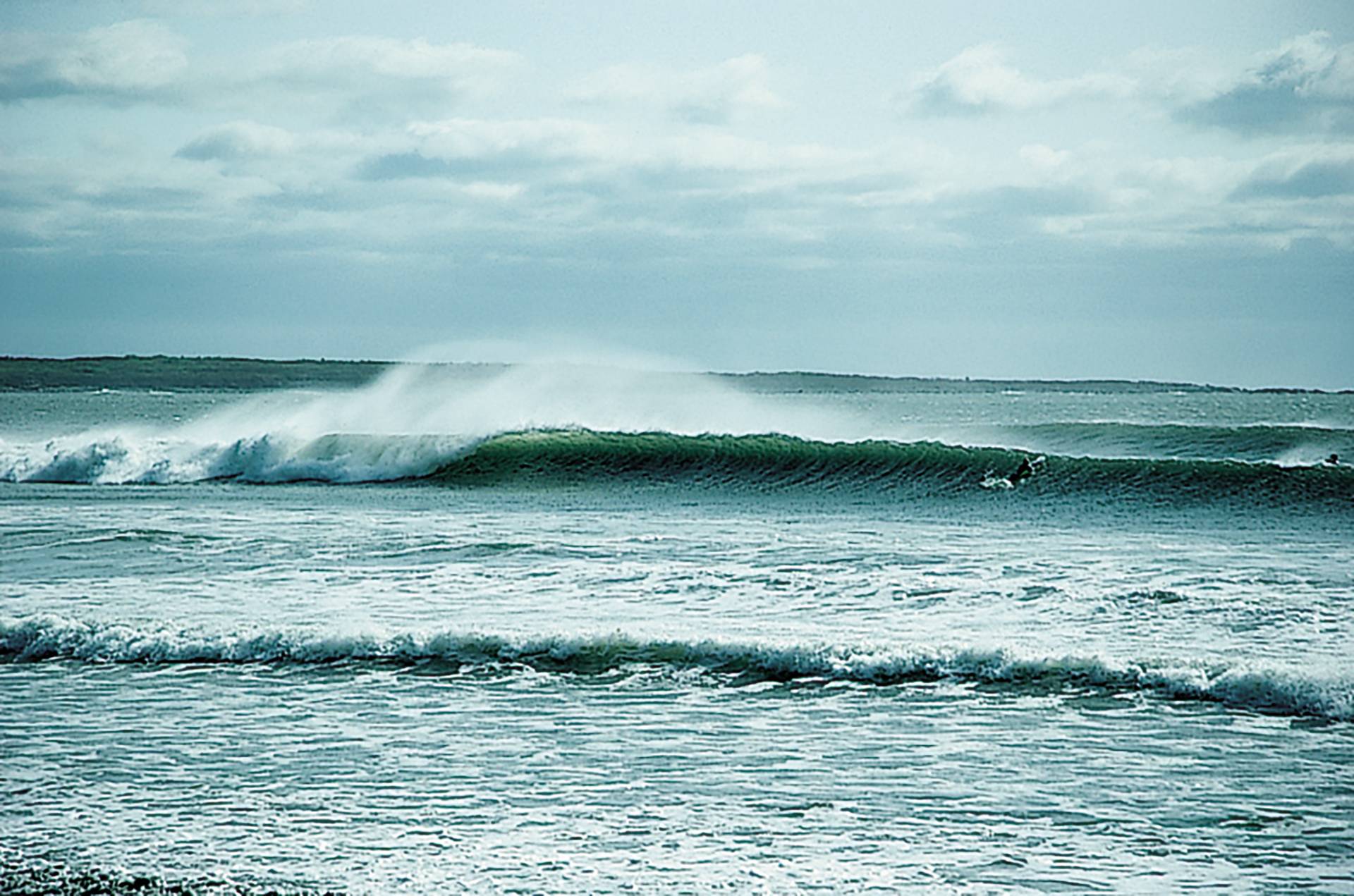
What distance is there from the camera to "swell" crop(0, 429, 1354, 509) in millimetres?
17625

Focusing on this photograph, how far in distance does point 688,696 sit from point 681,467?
13.9 metres

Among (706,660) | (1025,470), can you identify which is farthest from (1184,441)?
(706,660)

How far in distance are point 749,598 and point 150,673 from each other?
4.20m

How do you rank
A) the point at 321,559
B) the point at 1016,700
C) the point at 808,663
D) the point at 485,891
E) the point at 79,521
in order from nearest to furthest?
the point at 485,891, the point at 1016,700, the point at 808,663, the point at 321,559, the point at 79,521

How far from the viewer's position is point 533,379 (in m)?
30.2

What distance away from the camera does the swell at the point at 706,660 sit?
7105mm

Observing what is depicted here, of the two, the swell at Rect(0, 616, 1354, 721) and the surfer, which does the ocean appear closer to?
the swell at Rect(0, 616, 1354, 721)

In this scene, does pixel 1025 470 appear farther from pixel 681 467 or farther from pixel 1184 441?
pixel 1184 441

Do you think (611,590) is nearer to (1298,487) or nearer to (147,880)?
(147,880)

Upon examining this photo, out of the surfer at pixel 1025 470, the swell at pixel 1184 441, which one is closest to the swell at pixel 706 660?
the surfer at pixel 1025 470

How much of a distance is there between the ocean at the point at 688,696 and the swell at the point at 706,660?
0.08 feet

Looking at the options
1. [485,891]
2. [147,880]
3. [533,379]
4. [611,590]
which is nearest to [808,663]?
[611,590]

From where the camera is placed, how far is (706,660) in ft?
26.9

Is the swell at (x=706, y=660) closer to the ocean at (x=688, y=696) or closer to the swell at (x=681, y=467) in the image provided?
the ocean at (x=688, y=696)
